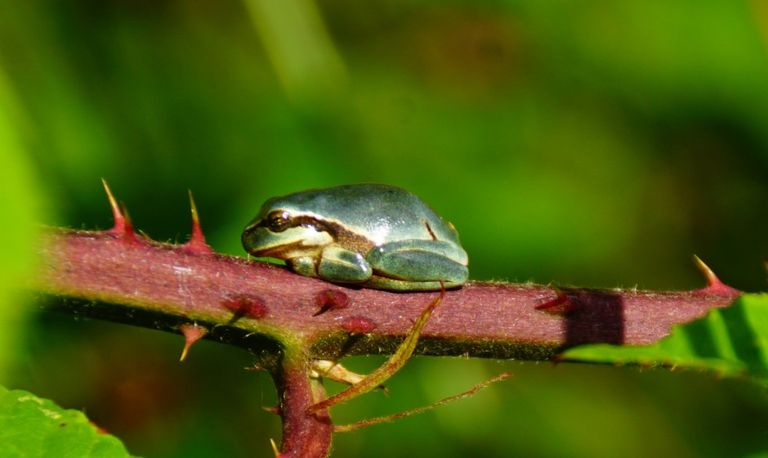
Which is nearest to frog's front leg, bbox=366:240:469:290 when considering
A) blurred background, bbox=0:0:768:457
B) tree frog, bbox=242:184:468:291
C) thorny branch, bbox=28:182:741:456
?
tree frog, bbox=242:184:468:291

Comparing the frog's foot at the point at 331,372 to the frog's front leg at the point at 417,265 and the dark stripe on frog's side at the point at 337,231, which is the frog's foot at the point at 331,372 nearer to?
the frog's front leg at the point at 417,265

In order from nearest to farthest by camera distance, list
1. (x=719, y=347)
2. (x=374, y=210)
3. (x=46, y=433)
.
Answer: (x=719, y=347) < (x=46, y=433) < (x=374, y=210)

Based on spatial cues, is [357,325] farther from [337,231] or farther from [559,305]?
[337,231]

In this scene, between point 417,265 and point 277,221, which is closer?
point 417,265

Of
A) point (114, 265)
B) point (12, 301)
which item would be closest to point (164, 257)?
point (114, 265)

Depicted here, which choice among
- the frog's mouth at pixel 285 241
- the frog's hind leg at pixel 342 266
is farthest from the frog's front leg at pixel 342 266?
the frog's mouth at pixel 285 241

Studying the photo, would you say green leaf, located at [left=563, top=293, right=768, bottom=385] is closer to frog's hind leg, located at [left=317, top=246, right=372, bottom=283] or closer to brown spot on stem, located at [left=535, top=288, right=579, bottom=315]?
brown spot on stem, located at [left=535, top=288, right=579, bottom=315]

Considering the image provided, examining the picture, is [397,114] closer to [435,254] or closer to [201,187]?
[201,187]

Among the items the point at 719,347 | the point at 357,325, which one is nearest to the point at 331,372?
the point at 357,325
